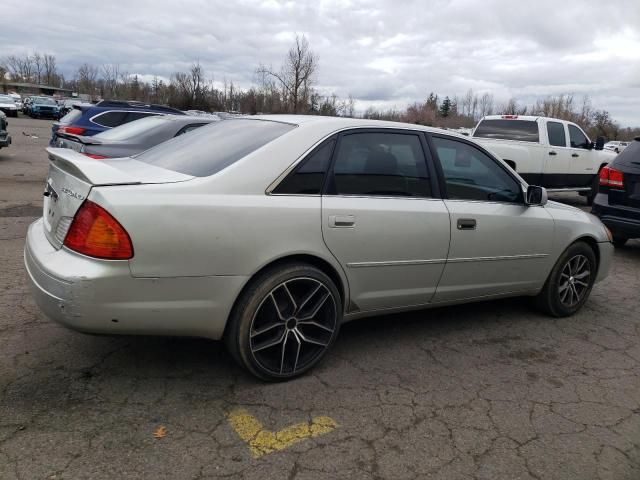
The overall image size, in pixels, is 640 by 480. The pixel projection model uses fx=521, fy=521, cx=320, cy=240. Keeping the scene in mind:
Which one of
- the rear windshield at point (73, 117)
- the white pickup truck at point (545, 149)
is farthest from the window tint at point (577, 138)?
the rear windshield at point (73, 117)

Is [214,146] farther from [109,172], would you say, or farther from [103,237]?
[103,237]

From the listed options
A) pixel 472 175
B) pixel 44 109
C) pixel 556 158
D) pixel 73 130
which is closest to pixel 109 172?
pixel 472 175

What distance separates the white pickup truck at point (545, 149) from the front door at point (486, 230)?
250 inches

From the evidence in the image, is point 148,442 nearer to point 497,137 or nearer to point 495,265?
point 495,265

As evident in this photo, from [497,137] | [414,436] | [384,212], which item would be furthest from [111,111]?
[414,436]

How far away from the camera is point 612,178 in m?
7.01

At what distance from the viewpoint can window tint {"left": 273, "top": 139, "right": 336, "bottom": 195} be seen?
305 cm

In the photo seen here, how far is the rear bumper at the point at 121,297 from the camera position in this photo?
2561 mm

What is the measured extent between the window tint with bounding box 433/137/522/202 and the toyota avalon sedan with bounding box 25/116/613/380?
13 millimetres

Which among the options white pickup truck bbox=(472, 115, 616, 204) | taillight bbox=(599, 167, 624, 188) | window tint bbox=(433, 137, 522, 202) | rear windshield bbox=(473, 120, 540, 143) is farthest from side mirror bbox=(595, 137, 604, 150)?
window tint bbox=(433, 137, 522, 202)

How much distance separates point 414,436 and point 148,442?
52.4 inches

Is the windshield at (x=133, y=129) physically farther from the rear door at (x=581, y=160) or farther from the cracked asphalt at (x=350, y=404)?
the rear door at (x=581, y=160)

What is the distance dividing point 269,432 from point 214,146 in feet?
5.87

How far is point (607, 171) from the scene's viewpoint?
7117 millimetres
